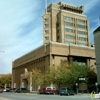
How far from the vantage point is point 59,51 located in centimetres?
7412

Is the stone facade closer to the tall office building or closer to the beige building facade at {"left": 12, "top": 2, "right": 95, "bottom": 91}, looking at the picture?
the beige building facade at {"left": 12, "top": 2, "right": 95, "bottom": 91}

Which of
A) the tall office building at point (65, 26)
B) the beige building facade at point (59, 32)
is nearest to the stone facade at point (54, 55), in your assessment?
the beige building facade at point (59, 32)

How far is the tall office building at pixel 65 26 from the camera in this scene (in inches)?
4286

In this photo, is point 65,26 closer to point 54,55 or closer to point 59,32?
point 59,32

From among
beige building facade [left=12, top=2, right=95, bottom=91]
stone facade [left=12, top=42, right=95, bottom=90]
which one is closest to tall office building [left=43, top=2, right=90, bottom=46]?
beige building facade [left=12, top=2, right=95, bottom=91]

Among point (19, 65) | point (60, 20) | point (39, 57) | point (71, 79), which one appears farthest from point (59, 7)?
point (71, 79)

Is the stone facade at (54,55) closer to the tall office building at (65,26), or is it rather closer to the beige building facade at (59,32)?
the beige building facade at (59,32)

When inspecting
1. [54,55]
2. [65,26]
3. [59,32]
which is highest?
[65,26]

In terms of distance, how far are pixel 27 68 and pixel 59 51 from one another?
24.7m

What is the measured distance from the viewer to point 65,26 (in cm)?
10919

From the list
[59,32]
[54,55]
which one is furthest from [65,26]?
[54,55]

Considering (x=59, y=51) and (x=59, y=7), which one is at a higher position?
(x=59, y=7)

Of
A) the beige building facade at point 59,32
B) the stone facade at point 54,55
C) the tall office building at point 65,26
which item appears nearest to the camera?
the stone facade at point 54,55

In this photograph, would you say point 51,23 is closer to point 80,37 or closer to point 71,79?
point 80,37
